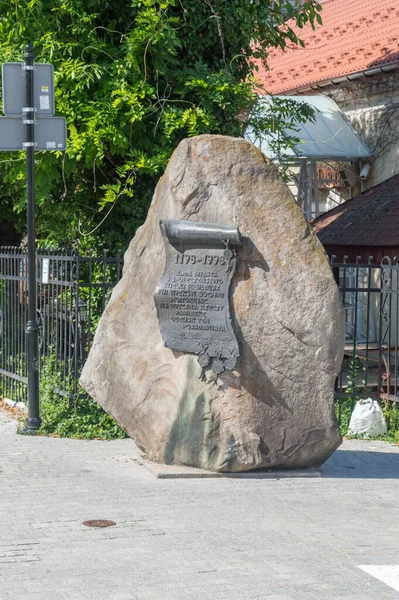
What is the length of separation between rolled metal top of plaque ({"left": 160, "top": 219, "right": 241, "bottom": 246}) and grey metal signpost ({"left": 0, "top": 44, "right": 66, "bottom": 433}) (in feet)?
6.41

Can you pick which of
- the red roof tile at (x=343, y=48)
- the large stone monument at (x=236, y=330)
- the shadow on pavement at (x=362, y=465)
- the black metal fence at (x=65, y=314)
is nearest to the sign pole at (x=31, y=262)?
the black metal fence at (x=65, y=314)

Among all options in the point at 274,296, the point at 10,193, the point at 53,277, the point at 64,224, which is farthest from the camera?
the point at 10,193

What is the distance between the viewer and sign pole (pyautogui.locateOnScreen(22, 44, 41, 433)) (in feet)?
30.2

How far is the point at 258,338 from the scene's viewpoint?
7.66 m

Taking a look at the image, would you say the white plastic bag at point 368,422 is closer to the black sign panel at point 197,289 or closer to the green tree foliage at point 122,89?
the black sign panel at point 197,289

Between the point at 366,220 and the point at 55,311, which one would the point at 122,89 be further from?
the point at 366,220

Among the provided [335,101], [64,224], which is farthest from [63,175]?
[335,101]

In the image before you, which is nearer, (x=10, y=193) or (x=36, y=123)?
(x=36, y=123)

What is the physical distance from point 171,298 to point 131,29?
17.0 ft

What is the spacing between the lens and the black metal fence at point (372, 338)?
406 inches

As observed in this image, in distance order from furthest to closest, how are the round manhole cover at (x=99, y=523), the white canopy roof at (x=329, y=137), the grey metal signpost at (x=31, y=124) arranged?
the white canopy roof at (x=329, y=137), the grey metal signpost at (x=31, y=124), the round manhole cover at (x=99, y=523)

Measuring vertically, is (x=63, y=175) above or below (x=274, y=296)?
above

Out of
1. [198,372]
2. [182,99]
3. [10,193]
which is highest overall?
[182,99]

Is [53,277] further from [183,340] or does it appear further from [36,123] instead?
[183,340]
